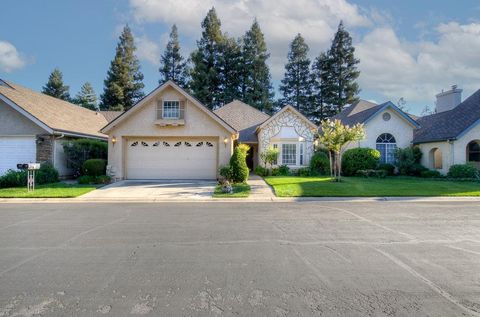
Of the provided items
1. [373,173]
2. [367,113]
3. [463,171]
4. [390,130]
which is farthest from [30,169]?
[463,171]

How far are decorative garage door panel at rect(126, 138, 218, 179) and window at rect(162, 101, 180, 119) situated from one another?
149 centimetres

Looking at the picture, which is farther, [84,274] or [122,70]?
[122,70]

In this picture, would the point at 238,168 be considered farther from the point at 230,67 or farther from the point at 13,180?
the point at 230,67

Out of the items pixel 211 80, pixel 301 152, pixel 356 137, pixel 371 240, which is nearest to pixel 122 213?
pixel 371 240

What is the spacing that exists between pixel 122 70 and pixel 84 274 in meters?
49.9

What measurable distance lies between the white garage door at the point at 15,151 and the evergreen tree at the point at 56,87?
41636 millimetres

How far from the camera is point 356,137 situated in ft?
56.7

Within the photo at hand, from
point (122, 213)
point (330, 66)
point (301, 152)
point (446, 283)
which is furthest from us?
point (330, 66)

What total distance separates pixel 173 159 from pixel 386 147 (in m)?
16.0

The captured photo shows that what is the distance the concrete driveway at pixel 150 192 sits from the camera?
13.3 metres

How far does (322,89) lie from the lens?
155 ft

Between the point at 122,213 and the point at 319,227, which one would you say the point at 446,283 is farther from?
the point at 122,213

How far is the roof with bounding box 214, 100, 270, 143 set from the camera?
2561cm

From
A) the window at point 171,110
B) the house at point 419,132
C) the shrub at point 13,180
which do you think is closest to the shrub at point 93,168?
the shrub at point 13,180
